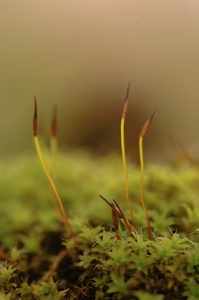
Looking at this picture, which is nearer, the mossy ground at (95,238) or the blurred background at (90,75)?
the mossy ground at (95,238)

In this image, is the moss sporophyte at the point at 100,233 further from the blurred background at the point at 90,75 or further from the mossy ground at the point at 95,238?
the blurred background at the point at 90,75

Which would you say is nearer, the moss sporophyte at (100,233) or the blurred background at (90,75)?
the moss sporophyte at (100,233)

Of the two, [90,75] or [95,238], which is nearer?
[95,238]

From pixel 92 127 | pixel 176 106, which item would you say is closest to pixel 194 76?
pixel 176 106

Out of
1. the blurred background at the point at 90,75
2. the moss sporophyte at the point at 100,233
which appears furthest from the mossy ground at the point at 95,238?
the blurred background at the point at 90,75

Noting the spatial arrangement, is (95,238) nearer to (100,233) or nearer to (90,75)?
(100,233)

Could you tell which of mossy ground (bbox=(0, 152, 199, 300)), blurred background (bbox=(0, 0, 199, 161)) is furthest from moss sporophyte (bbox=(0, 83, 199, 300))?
blurred background (bbox=(0, 0, 199, 161))

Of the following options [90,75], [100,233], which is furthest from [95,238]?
[90,75]

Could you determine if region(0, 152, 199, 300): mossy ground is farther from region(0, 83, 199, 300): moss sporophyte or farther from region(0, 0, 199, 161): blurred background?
region(0, 0, 199, 161): blurred background
